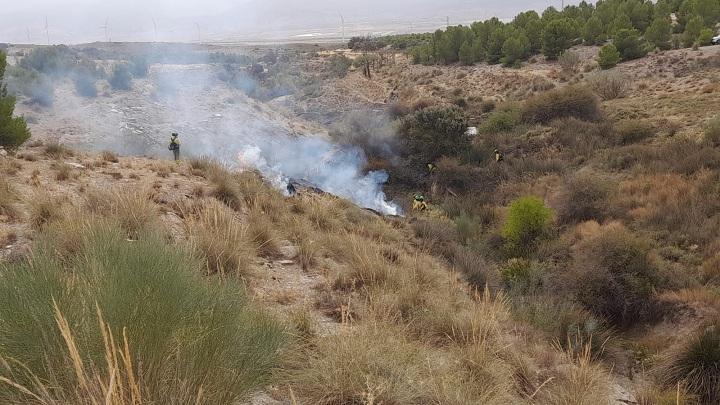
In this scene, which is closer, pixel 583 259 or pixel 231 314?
pixel 231 314

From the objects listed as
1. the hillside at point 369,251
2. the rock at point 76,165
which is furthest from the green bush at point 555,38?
the rock at point 76,165

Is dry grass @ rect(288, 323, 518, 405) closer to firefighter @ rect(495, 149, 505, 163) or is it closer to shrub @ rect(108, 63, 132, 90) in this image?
firefighter @ rect(495, 149, 505, 163)

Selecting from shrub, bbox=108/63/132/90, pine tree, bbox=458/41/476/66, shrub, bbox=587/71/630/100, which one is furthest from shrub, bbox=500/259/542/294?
pine tree, bbox=458/41/476/66

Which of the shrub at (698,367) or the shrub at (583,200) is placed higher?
the shrub at (698,367)

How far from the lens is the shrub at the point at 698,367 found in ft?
21.9

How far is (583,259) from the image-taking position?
12.5 metres

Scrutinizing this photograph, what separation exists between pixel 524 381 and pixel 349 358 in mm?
2170

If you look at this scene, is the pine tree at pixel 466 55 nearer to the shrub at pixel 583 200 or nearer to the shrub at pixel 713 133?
the shrub at pixel 713 133

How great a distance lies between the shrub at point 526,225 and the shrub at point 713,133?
9.70 m

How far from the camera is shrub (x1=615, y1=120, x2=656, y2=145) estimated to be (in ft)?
80.9

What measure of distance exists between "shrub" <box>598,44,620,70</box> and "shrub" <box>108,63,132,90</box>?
33.4 metres

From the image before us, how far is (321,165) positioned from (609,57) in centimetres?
2459

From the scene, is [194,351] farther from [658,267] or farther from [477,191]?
[477,191]

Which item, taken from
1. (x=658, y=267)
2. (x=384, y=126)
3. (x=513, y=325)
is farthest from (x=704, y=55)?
(x=513, y=325)
